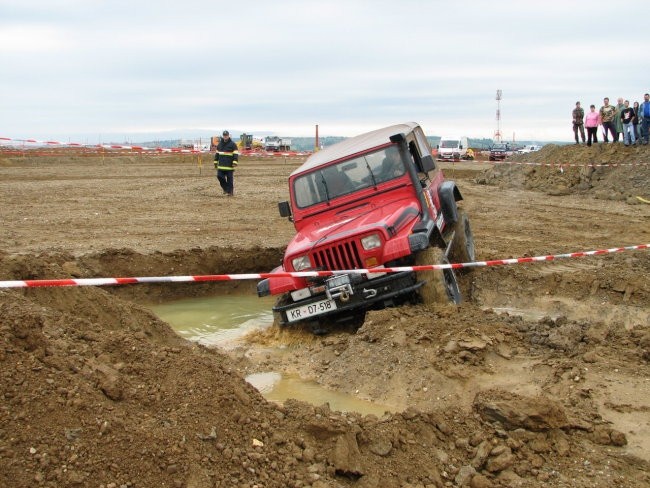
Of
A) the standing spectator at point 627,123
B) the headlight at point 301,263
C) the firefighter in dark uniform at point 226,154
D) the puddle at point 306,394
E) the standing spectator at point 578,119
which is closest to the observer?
the puddle at point 306,394

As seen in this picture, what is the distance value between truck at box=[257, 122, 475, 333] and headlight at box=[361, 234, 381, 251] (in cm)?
1

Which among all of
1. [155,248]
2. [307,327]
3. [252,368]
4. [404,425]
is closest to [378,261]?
[307,327]

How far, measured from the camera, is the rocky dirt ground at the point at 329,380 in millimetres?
3727

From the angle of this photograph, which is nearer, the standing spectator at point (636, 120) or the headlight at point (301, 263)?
the headlight at point (301, 263)

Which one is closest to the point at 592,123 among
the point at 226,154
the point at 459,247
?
the point at 226,154

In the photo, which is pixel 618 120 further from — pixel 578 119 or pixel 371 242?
pixel 371 242

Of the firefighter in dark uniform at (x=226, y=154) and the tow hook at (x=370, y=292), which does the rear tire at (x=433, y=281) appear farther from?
the firefighter in dark uniform at (x=226, y=154)

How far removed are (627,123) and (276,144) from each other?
34529 mm

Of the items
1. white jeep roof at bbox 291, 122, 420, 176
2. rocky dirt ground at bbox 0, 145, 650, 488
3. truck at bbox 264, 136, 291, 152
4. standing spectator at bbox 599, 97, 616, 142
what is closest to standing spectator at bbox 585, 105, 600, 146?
standing spectator at bbox 599, 97, 616, 142

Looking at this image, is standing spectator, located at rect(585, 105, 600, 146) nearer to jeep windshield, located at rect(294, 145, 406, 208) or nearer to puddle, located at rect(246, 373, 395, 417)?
jeep windshield, located at rect(294, 145, 406, 208)

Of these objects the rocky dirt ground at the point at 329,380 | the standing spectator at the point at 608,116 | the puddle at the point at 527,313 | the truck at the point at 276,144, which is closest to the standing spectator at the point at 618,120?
the standing spectator at the point at 608,116

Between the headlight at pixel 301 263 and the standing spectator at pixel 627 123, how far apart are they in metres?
15.7

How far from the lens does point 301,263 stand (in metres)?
7.45

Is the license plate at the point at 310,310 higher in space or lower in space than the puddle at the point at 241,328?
higher
